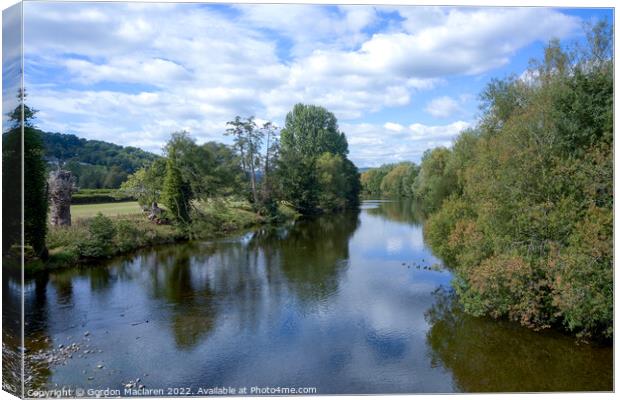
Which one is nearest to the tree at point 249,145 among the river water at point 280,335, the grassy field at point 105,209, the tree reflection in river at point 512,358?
the grassy field at point 105,209

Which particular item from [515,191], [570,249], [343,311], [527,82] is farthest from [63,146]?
[527,82]

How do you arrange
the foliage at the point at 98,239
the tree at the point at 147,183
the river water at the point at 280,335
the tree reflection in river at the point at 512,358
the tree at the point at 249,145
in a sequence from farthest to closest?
the tree at the point at 249,145 < the foliage at the point at 98,239 < the tree at the point at 147,183 < the river water at the point at 280,335 < the tree reflection in river at the point at 512,358

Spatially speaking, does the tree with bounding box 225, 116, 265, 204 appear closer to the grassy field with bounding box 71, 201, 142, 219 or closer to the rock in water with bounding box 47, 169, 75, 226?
the grassy field with bounding box 71, 201, 142, 219

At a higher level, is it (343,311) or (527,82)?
(527,82)

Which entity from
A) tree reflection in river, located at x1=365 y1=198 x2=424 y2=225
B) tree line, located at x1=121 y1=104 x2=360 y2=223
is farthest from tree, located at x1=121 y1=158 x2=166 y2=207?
tree reflection in river, located at x1=365 y1=198 x2=424 y2=225

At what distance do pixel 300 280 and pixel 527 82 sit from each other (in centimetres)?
848

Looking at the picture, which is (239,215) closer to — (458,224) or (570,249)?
(458,224)

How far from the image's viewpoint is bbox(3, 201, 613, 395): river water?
7922 mm

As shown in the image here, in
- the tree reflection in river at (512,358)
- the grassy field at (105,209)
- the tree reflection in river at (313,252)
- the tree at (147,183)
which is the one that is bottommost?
the tree reflection in river at (512,358)

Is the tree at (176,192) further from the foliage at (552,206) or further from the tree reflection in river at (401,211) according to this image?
the tree reflection in river at (401,211)

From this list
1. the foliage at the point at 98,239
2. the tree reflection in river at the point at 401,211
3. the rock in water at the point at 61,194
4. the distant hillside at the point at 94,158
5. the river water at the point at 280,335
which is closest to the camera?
the river water at the point at 280,335

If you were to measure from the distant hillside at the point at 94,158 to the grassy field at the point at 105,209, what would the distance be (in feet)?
1.99

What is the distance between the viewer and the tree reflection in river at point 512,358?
779cm

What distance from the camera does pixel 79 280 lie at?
13.1m
